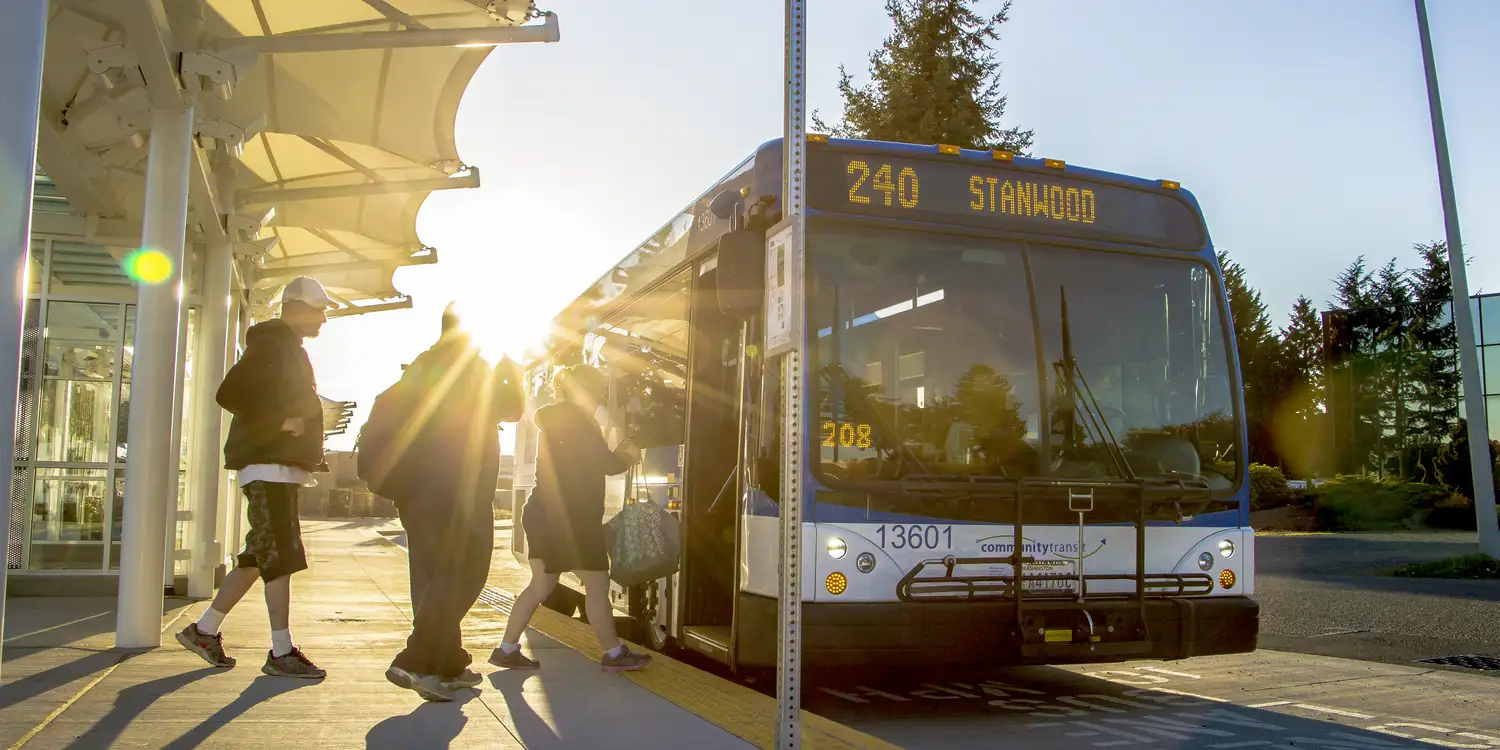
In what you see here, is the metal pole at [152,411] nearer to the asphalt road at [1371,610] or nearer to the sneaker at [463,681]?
the sneaker at [463,681]

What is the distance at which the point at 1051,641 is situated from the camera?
616cm

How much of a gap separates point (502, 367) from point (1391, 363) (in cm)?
5018

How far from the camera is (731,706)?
5832mm

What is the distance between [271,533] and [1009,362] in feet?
12.4

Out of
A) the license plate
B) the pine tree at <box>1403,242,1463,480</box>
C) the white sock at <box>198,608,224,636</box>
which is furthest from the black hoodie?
the pine tree at <box>1403,242,1463,480</box>

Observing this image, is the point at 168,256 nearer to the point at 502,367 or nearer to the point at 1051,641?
the point at 502,367

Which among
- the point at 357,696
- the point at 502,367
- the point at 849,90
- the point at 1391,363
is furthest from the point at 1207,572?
the point at 1391,363

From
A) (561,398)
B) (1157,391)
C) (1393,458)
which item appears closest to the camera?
(1157,391)

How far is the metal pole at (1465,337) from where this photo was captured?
15375mm

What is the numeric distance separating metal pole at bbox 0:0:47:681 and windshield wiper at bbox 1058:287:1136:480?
474 cm

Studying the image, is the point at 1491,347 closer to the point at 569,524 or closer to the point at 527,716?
the point at 569,524

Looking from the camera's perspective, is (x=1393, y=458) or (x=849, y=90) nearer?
(x=849, y=90)

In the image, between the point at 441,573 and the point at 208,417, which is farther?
the point at 208,417

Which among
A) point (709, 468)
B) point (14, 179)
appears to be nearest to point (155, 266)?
point (709, 468)
